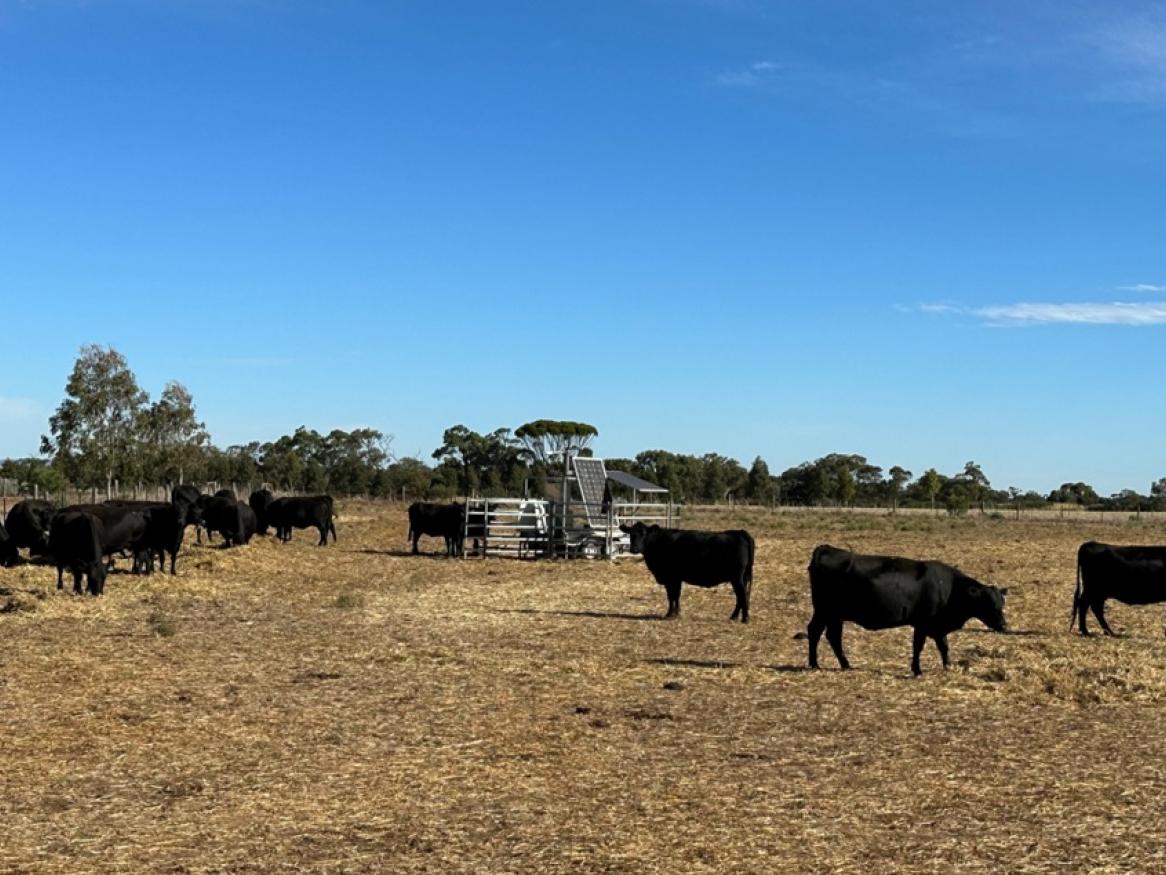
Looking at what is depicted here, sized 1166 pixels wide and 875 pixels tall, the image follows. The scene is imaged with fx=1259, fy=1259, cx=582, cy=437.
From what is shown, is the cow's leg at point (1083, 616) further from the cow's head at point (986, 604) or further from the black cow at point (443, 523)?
the black cow at point (443, 523)

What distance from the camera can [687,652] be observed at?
16.0m

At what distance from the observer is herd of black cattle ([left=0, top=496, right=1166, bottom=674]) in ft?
46.4

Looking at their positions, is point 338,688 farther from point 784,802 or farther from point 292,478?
point 292,478

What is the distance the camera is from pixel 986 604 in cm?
1449

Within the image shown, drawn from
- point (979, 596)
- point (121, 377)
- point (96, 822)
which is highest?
point (121, 377)

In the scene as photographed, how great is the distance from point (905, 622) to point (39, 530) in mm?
18390

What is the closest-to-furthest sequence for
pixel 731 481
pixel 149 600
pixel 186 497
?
1. pixel 149 600
2. pixel 186 497
3. pixel 731 481

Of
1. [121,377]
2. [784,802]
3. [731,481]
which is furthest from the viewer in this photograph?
[731,481]

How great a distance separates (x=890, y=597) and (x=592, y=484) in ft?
70.8

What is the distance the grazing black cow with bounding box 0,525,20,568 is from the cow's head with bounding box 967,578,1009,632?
18.8 meters

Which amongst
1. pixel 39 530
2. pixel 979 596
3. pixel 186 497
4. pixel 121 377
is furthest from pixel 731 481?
pixel 979 596

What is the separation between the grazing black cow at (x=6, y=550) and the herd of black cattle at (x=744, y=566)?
0.08ft

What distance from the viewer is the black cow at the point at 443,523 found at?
1364 inches

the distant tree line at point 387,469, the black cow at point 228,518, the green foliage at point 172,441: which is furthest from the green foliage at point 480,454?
the black cow at point 228,518
